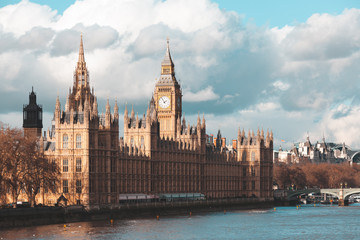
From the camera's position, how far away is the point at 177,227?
342ft

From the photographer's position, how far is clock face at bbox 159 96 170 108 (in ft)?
555

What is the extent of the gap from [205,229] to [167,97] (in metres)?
69.1

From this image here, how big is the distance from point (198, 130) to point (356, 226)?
5550 centimetres

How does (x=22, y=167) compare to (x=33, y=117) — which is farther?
(x=33, y=117)

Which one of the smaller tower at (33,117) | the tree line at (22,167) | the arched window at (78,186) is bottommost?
the arched window at (78,186)

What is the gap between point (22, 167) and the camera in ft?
336

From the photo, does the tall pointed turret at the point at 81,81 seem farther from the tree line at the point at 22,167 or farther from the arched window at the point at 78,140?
the tree line at the point at 22,167

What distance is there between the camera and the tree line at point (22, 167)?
100m

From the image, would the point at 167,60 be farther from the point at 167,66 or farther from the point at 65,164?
the point at 65,164

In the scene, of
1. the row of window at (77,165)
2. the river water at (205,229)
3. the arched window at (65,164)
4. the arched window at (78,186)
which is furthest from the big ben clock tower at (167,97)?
the arched window at (78,186)

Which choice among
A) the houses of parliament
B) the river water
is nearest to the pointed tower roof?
the houses of parliament

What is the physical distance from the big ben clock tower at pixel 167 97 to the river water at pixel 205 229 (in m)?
43.4

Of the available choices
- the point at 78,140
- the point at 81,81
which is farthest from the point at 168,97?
the point at 78,140

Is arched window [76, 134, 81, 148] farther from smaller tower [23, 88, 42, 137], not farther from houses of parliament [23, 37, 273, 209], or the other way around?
smaller tower [23, 88, 42, 137]
